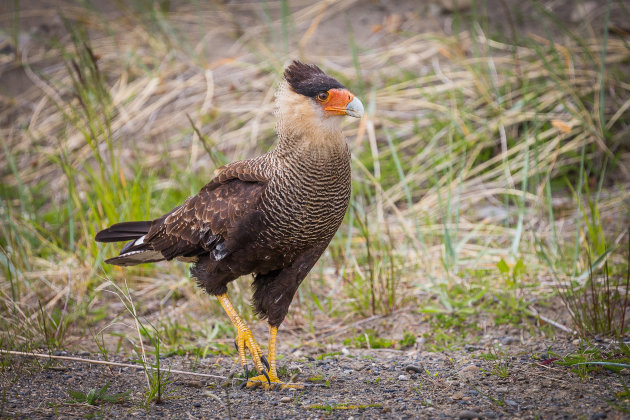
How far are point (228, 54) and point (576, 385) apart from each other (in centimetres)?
610

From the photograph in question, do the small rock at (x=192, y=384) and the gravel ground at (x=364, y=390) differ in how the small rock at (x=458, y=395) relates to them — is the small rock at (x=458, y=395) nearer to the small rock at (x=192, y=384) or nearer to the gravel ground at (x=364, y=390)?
the gravel ground at (x=364, y=390)

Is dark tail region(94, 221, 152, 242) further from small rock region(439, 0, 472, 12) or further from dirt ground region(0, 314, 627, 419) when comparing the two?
small rock region(439, 0, 472, 12)

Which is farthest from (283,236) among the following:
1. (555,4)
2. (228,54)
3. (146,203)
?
(555,4)

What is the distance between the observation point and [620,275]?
161 inches

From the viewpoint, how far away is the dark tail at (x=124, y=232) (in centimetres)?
394

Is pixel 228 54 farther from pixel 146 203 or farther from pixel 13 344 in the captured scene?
pixel 13 344

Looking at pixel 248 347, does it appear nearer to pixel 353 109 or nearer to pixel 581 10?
pixel 353 109

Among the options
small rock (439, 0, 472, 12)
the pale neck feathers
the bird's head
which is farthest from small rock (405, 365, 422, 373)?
small rock (439, 0, 472, 12)

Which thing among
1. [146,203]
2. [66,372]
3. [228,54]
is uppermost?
[228,54]

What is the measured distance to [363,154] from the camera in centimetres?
627

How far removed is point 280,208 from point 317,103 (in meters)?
0.56

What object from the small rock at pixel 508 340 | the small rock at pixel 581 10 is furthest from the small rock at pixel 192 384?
the small rock at pixel 581 10

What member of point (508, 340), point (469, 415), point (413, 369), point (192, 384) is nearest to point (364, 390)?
point (413, 369)

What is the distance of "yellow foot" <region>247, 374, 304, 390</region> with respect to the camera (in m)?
3.23
